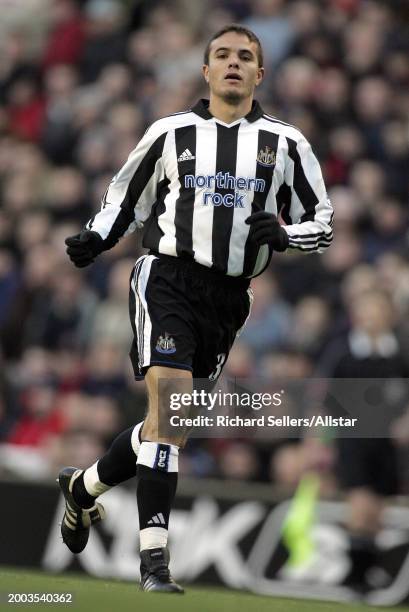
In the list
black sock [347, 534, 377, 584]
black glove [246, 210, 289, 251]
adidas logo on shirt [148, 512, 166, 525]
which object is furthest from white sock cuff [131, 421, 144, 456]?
black sock [347, 534, 377, 584]

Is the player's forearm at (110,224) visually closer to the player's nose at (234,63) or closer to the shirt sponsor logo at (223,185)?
the shirt sponsor logo at (223,185)

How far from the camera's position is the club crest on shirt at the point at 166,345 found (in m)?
6.72

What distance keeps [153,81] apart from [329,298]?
3469mm

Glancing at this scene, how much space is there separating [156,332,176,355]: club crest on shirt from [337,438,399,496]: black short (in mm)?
2938

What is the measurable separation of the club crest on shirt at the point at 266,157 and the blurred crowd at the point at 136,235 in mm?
2944

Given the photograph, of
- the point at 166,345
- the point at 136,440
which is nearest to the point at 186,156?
the point at 166,345

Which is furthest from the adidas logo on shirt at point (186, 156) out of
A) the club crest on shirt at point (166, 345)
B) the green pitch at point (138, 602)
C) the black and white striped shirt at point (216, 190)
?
the green pitch at point (138, 602)

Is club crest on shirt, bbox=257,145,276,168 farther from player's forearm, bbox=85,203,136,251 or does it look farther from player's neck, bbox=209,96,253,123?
player's forearm, bbox=85,203,136,251

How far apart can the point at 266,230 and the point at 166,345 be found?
66cm

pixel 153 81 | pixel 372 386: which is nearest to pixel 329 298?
pixel 372 386

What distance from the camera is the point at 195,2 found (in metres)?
13.9

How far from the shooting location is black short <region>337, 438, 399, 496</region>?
948 centimetres

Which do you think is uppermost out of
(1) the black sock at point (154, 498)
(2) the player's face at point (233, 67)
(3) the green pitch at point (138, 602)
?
(2) the player's face at point (233, 67)

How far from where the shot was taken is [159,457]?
21.8 feet
